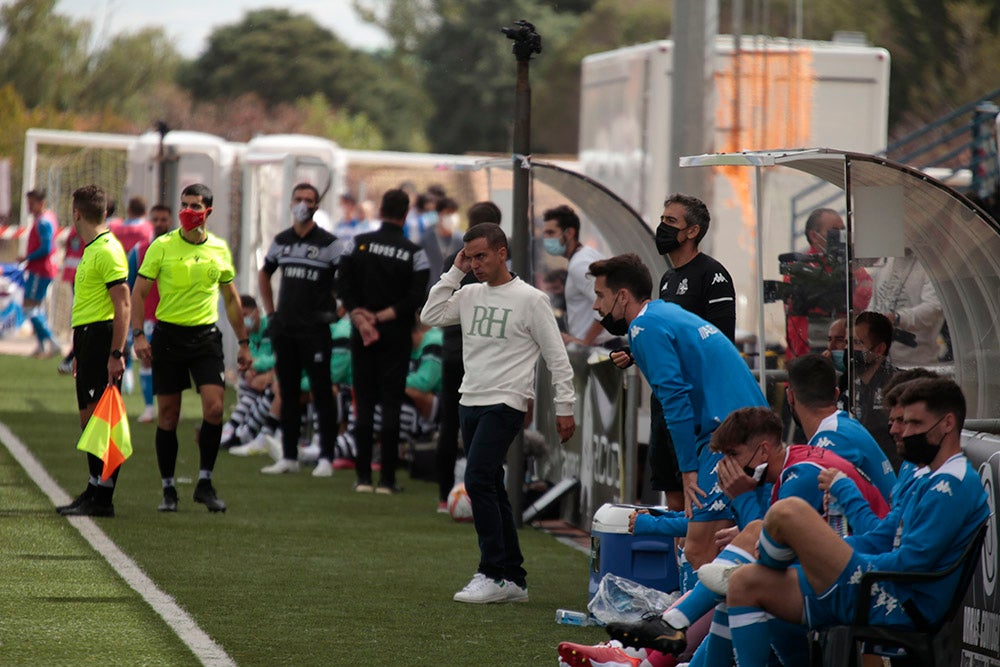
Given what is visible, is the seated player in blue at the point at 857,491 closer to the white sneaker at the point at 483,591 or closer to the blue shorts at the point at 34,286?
the white sneaker at the point at 483,591

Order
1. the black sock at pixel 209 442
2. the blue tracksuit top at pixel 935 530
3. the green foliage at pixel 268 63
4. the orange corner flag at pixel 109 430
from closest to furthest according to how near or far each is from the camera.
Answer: the blue tracksuit top at pixel 935 530 → the orange corner flag at pixel 109 430 → the black sock at pixel 209 442 → the green foliage at pixel 268 63

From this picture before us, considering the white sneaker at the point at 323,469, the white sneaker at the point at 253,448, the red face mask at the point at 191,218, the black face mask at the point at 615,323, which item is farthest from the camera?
the white sneaker at the point at 253,448

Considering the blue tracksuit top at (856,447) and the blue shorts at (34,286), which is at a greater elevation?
the blue shorts at (34,286)

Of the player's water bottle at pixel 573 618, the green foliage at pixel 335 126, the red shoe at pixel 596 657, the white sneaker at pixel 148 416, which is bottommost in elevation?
the player's water bottle at pixel 573 618

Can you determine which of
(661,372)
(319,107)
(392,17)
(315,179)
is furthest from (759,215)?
(392,17)

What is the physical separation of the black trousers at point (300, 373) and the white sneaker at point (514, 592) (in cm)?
480

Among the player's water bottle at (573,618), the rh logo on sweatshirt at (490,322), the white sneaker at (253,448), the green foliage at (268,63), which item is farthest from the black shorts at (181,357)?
the green foliage at (268,63)

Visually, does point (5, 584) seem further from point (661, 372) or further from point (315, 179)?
point (315, 179)

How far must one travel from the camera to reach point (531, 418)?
486 inches

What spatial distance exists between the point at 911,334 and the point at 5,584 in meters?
4.72

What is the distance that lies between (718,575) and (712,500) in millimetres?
918

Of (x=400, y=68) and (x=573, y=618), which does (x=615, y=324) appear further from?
(x=400, y=68)

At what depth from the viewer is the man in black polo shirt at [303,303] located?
501 inches

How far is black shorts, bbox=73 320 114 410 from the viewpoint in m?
10.2
